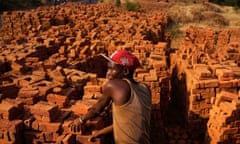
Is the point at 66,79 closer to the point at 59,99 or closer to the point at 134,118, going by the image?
the point at 59,99

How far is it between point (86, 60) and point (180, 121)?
131 inches

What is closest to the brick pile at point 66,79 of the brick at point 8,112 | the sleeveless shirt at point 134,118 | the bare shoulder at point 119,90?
the brick at point 8,112

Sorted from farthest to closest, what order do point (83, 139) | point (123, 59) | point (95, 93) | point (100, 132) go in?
1. point (95, 93)
2. point (83, 139)
3. point (100, 132)
4. point (123, 59)

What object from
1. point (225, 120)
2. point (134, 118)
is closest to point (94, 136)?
point (134, 118)

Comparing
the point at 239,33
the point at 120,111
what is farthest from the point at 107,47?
the point at 239,33

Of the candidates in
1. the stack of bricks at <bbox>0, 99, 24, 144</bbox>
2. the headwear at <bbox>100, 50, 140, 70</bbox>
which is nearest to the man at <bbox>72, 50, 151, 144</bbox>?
the headwear at <bbox>100, 50, 140, 70</bbox>

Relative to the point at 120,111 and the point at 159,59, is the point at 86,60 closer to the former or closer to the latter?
the point at 159,59

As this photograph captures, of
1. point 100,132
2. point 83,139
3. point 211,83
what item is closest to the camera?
point 100,132

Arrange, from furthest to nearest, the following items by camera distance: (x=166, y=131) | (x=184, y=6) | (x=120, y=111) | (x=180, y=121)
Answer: (x=184, y=6)
(x=180, y=121)
(x=166, y=131)
(x=120, y=111)

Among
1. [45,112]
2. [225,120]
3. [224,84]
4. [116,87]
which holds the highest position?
[116,87]

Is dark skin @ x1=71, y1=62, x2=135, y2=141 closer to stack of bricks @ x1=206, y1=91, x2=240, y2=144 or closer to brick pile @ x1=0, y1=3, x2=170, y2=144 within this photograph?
brick pile @ x1=0, y1=3, x2=170, y2=144

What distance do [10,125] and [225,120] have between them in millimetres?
3689

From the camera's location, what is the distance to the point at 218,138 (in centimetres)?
549

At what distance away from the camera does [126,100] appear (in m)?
3.21
